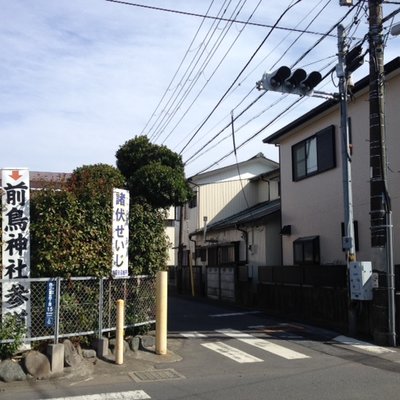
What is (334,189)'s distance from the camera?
17109 millimetres

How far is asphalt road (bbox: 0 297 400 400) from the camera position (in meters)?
7.19

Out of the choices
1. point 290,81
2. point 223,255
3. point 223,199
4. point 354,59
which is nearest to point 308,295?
point 290,81

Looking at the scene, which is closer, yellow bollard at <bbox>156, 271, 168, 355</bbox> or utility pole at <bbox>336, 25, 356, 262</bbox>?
yellow bollard at <bbox>156, 271, 168, 355</bbox>

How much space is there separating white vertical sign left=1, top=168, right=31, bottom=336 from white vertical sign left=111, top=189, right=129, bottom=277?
1641 millimetres

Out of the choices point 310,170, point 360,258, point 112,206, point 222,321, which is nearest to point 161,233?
point 112,206

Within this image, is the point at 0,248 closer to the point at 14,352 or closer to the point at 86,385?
the point at 14,352

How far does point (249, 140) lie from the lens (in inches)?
734

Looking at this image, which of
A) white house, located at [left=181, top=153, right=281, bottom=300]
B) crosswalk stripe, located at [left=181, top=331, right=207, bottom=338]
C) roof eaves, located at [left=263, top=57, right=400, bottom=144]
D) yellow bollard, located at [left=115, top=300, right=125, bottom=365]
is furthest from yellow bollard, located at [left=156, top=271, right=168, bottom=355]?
white house, located at [left=181, top=153, right=281, bottom=300]

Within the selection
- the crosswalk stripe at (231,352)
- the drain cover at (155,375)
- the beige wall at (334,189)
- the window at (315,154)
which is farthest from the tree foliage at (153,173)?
the window at (315,154)

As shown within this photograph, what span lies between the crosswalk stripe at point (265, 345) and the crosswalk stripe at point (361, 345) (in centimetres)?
152

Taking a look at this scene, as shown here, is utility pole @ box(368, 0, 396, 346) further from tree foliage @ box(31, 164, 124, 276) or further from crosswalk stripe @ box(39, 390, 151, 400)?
crosswalk stripe @ box(39, 390, 151, 400)

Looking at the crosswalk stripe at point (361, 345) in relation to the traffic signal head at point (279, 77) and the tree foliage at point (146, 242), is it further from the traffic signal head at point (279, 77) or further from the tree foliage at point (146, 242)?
the traffic signal head at point (279, 77)

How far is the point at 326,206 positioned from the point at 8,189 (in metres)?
11.6

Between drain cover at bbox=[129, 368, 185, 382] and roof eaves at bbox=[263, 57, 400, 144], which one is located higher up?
roof eaves at bbox=[263, 57, 400, 144]
